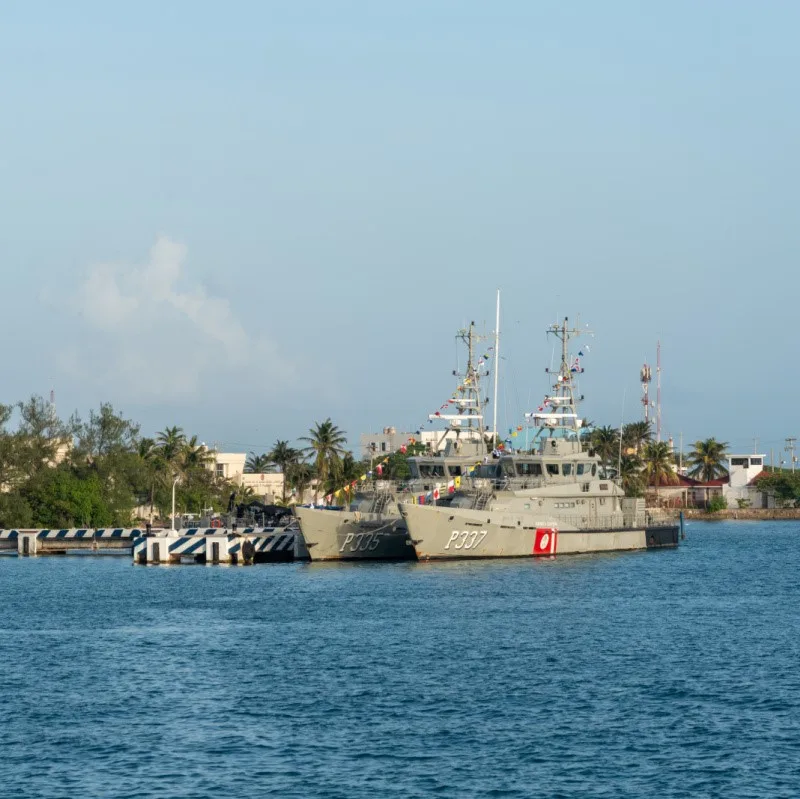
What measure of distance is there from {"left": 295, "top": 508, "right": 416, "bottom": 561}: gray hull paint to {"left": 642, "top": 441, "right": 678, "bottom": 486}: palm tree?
98.6 m

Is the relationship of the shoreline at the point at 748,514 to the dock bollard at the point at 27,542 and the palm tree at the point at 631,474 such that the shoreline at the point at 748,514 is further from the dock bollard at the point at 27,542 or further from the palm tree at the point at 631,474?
the dock bollard at the point at 27,542

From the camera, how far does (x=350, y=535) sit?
82688 mm

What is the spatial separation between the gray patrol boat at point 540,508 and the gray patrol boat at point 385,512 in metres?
2.18

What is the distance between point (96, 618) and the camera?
2136 inches

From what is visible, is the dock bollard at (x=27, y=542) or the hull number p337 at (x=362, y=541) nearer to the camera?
the hull number p337 at (x=362, y=541)

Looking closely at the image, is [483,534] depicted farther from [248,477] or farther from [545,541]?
[248,477]

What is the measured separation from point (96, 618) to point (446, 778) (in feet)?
93.4

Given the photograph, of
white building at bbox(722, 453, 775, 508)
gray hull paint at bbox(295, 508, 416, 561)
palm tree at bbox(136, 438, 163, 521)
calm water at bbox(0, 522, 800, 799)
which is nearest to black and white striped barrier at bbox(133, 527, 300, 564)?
gray hull paint at bbox(295, 508, 416, 561)

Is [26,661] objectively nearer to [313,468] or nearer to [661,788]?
→ [661,788]

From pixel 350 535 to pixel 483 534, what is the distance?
27.3 ft

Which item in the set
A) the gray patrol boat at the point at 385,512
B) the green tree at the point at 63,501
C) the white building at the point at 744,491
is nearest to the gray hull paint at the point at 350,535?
the gray patrol boat at the point at 385,512

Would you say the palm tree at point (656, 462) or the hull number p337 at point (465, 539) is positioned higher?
the palm tree at point (656, 462)

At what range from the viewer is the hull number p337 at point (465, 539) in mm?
78438

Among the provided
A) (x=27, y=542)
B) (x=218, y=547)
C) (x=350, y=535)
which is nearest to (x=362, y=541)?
(x=350, y=535)
